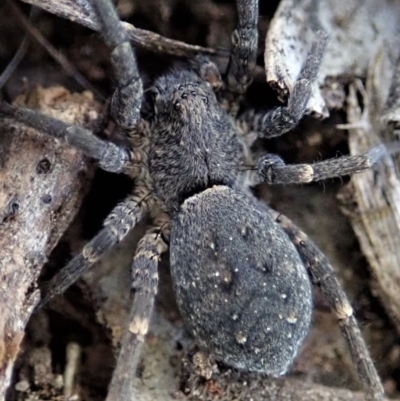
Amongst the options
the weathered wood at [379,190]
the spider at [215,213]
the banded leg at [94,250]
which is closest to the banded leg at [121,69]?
the spider at [215,213]

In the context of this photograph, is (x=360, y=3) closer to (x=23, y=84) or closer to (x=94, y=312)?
(x=23, y=84)

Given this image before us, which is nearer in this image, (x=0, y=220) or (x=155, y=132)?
(x=0, y=220)

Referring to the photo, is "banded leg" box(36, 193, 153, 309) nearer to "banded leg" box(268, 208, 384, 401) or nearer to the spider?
the spider

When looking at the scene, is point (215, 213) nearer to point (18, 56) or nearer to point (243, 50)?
point (243, 50)

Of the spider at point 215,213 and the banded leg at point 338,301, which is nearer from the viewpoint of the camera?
the spider at point 215,213

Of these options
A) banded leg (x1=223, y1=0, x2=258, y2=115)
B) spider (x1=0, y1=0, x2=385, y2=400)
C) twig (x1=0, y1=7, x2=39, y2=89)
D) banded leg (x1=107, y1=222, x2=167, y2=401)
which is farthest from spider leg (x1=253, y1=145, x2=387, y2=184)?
twig (x1=0, y1=7, x2=39, y2=89)

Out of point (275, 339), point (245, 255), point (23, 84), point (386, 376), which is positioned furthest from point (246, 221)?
point (23, 84)

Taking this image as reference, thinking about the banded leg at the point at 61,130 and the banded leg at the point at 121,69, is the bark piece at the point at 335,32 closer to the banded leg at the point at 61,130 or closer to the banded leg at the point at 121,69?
the banded leg at the point at 121,69
